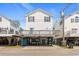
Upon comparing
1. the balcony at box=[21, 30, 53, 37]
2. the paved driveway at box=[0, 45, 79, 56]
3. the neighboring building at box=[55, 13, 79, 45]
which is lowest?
the paved driveway at box=[0, 45, 79, 56]

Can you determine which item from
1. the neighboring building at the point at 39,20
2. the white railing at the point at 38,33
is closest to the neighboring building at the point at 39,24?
the neighboring building at the point at 39,20

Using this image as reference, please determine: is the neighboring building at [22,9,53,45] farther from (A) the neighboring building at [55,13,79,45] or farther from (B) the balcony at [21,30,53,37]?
(A) the neighboring building at [55,13,79,45]

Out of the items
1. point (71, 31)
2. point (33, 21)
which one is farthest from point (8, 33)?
point (71, 31)

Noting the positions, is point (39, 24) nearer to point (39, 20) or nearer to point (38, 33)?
point (39, 20)

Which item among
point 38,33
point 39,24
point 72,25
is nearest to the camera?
point 38,33

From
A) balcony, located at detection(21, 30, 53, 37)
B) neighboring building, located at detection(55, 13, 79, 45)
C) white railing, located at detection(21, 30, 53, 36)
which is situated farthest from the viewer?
neighboring building, located at detection(55, 13, 79, 45)

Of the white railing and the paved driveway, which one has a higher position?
the white railing

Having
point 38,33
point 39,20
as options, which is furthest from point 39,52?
point 39,20

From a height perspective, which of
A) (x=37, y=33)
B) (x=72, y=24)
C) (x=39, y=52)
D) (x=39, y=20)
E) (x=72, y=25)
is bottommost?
(x=39, y=52)

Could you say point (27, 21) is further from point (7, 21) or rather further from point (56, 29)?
point (56, 29)

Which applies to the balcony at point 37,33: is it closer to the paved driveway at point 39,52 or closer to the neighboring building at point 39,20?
the neighboring building at point 39,20

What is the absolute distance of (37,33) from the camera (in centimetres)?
4706

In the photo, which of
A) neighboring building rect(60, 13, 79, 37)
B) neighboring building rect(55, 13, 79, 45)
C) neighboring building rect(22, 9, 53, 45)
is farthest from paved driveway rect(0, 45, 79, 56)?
neighboring building rect(60, 13, 79, 37)

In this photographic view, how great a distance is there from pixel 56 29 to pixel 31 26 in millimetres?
12652
